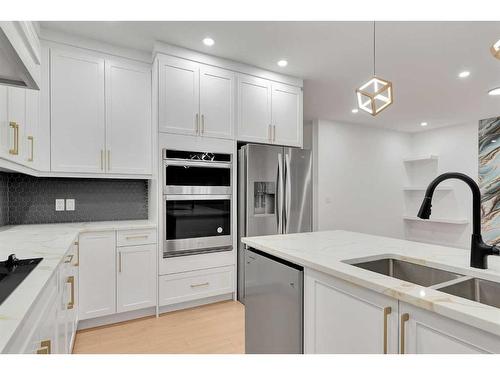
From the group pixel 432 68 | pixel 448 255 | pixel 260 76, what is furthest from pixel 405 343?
pixel 432 68

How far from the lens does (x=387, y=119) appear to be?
213 inches

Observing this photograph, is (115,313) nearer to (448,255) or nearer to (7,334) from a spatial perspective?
(7,334)

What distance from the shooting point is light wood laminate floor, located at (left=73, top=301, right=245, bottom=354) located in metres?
2.12

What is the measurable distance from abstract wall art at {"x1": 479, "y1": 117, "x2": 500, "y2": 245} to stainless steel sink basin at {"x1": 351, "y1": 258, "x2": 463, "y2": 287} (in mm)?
5045

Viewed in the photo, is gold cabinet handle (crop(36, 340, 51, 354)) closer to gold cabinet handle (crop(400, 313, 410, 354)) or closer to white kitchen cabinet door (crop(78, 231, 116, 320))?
gold cabinet handle (crop(400, 313, 410, 354))

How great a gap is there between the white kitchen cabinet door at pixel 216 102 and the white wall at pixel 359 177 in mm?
2737

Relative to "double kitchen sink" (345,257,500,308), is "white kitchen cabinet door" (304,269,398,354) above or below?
below

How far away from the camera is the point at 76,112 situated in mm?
2564

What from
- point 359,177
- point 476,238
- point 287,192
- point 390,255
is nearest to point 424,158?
point 359,177

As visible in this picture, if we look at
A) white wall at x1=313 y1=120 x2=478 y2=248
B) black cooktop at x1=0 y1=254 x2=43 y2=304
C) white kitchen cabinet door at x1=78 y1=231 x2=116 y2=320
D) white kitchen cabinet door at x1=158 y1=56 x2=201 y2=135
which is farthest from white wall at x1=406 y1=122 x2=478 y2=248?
black cooktop at x1=0 y1=254 x2=43 y2=304

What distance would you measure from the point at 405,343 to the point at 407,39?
2.71 meters

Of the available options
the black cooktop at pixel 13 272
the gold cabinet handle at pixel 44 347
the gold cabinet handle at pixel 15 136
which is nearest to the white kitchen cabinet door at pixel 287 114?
the gold cabinet handle at pixel 15 136

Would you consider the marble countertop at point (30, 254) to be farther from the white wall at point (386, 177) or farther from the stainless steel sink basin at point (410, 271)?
the white wall at point (386, 177)

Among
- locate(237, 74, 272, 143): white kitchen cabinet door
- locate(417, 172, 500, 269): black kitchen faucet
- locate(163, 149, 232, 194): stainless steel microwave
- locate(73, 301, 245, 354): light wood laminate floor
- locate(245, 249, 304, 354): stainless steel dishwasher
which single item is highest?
locate(237, 74, 272, 143): white kitchen cabinet door
